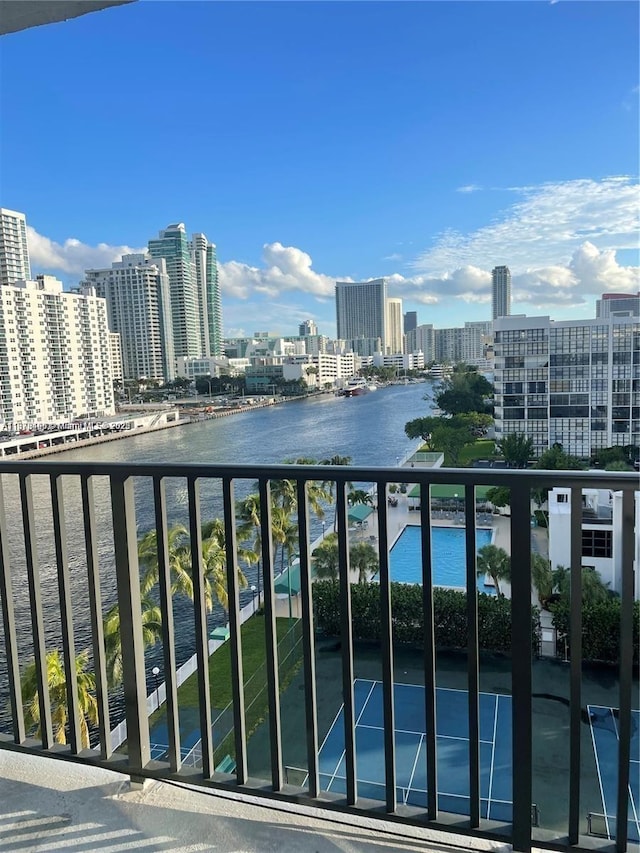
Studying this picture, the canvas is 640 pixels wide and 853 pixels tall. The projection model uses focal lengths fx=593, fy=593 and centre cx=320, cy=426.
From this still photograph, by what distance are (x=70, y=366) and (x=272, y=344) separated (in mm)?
7839

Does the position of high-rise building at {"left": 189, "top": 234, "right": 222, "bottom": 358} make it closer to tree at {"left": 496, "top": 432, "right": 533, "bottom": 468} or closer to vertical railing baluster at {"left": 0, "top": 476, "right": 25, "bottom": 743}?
vertical railing baluster at {"left": 0, "top": 476, "right": 25, "bottom": 743}

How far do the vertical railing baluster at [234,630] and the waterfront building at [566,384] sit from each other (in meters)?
21.3

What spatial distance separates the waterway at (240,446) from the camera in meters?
10.7

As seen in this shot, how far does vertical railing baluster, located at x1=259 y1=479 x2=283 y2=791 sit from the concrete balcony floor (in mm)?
86

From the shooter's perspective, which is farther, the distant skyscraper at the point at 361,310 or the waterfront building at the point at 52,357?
the distant skyscraper at the point at 361,310

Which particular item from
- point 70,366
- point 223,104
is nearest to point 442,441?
point 70,366

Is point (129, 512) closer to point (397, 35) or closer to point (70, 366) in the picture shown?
point (70, 366)

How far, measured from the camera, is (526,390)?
2258 cm

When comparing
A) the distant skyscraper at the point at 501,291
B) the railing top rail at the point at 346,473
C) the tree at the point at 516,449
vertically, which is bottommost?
the tree at the point at 516,449

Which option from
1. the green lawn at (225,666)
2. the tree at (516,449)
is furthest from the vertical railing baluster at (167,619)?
the tree at (516,449)

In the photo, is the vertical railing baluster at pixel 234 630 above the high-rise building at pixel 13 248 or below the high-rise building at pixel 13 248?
below

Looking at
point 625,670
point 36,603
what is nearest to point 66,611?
point 36,603

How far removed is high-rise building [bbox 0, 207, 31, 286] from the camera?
686 centimetres

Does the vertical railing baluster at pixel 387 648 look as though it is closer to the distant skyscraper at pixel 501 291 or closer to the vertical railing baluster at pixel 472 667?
the vertical railing baluster at pixel 472 667
